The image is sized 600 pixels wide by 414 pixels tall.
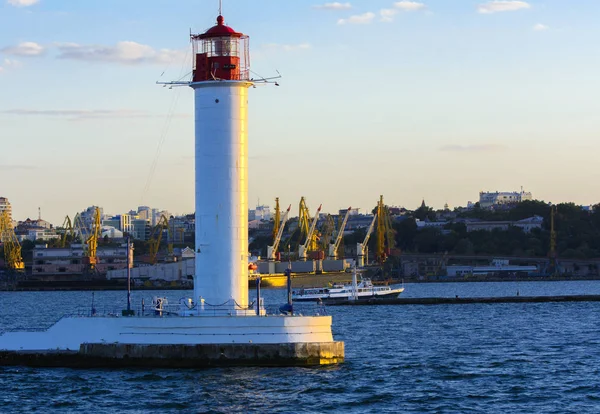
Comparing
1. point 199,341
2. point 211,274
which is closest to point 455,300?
point 211,274

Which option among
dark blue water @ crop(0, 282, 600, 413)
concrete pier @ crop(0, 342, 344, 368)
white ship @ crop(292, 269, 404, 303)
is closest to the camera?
dark blue water @ crop(0, 282, 600, 413)

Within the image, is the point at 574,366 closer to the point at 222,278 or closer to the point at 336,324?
the point at 222,278

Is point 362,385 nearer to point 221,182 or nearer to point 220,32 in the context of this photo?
point 221,182

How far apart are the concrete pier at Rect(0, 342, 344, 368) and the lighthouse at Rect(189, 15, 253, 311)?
2612 millimetres

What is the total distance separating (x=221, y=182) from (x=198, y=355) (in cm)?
644

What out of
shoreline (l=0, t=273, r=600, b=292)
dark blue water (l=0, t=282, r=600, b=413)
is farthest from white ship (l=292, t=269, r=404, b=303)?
shoreline (l=0, t=273, r=600, b=292)

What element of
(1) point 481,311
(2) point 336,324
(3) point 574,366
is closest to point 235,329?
(3) point 574,366

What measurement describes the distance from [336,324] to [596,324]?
17042 mm

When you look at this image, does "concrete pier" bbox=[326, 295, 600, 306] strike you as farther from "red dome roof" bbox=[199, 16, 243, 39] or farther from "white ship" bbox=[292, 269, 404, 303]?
"red dome roof" bbox=[199, 16, 243, 39]

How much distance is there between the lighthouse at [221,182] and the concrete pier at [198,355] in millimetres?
2612

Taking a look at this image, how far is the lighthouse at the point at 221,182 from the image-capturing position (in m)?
40.9

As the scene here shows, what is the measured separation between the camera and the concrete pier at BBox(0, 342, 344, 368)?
1517 inches

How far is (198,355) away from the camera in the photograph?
38562 millimetres

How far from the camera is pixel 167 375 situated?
3838 centimetres
